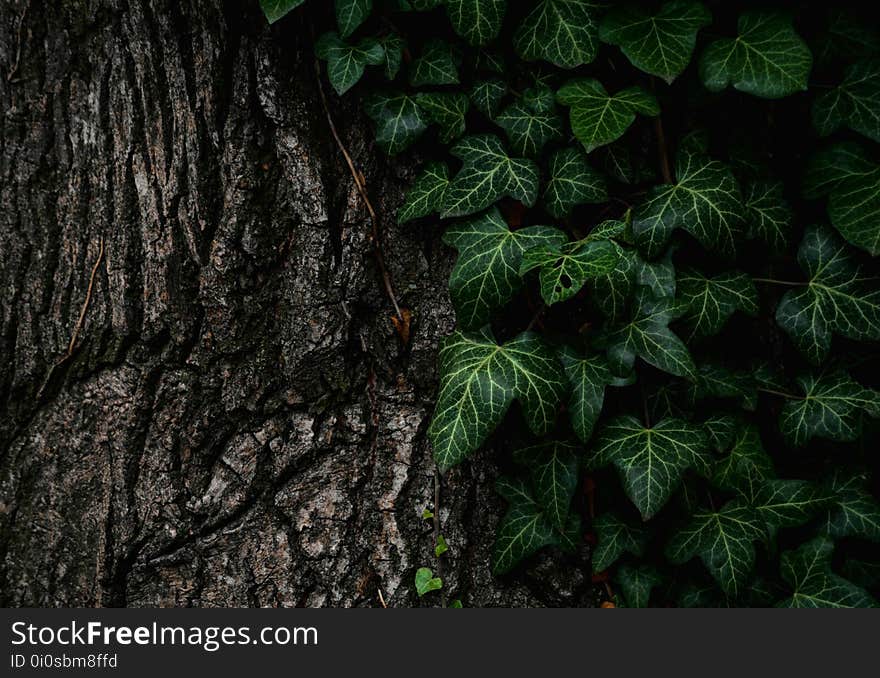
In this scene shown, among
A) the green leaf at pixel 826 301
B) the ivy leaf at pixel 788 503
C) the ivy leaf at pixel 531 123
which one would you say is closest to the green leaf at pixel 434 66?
the ivy leaf at pixel 531 123

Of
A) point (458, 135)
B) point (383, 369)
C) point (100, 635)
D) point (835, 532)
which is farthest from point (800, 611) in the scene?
point (100, 635)

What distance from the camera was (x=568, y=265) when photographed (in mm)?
1273

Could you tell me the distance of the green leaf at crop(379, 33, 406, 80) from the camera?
137 centimetres

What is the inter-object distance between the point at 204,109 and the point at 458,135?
52cm

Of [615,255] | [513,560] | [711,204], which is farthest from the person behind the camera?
[513,560]

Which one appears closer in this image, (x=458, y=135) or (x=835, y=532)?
(x=458, y=135)

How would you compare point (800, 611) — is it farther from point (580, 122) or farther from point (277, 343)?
point (277, 343)

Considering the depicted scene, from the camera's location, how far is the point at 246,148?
54.7 inches

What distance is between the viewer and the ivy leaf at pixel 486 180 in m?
1.37

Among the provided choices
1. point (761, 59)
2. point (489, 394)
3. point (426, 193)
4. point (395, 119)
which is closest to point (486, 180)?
point (426, 193)

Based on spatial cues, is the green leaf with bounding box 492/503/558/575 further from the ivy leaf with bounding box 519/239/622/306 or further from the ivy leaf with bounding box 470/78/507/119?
the ivy leaf with bounding box 470/78/507/119

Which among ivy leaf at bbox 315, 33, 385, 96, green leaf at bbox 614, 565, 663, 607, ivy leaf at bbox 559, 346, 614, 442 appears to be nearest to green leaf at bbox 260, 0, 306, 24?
ivy leaf at bbox 315, 33, 385, 96

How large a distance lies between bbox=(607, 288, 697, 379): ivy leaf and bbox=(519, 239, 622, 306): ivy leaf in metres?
0.15

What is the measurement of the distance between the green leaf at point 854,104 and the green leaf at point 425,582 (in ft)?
4.15
